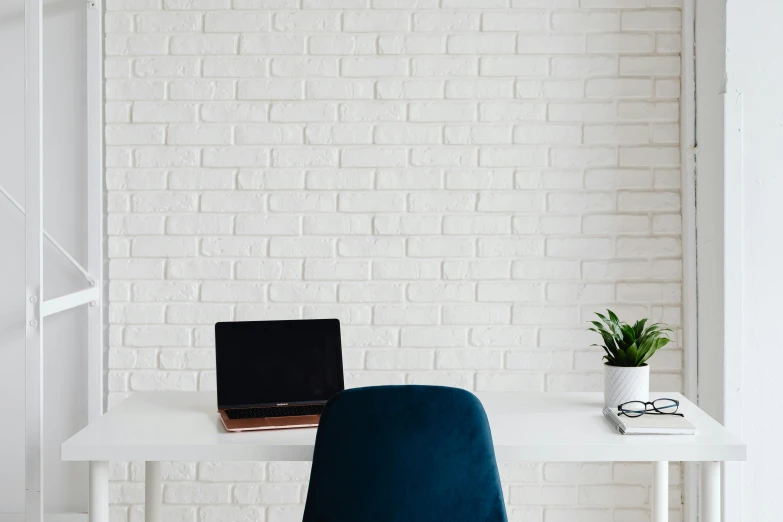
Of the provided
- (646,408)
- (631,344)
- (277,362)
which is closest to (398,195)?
(277,362)

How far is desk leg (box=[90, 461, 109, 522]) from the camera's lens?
169 centimetres

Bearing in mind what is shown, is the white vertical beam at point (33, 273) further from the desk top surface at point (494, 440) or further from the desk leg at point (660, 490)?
the desk leg at point (660, 490)

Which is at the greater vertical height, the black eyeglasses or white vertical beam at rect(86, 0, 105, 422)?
white vertical beam at rect(86, 0, 105, 422)

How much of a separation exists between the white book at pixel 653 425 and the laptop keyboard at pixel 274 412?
669 mm

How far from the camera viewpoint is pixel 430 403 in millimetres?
1420

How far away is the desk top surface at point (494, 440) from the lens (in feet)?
5.36

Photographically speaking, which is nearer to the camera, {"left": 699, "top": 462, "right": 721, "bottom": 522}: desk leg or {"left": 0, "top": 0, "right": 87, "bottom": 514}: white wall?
{"left": 699, "top": 462, "right": 721, "bottom": 522}: desk leg

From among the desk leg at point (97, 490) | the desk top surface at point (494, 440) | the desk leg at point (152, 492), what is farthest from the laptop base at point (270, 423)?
the desk leg at point (152, 492)

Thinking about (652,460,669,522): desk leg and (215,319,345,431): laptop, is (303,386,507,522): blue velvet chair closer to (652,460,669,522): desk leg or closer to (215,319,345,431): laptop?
(215,319,345,431): laptop

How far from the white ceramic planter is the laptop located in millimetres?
650
